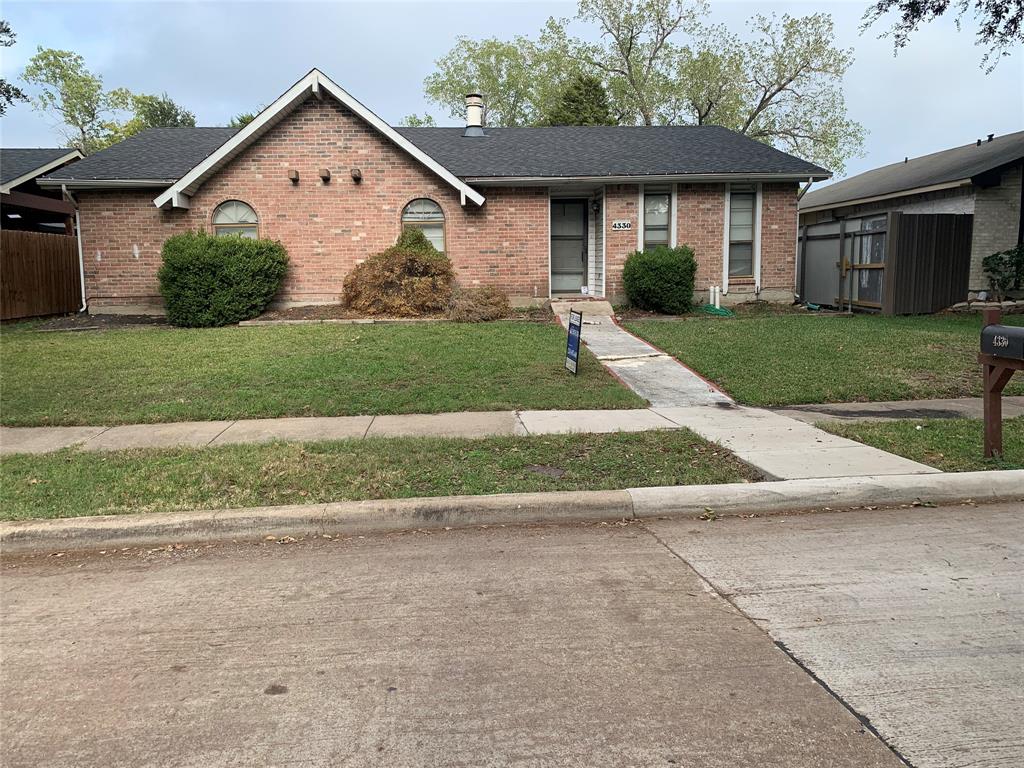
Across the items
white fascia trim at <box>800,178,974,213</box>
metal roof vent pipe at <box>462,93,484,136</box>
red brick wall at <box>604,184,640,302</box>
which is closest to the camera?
red brick wall at <box>604,184,640,302</box>

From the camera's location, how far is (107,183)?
17.2 m

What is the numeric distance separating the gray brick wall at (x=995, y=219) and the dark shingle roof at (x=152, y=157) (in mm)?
18632

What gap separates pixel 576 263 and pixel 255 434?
1347 centimetres

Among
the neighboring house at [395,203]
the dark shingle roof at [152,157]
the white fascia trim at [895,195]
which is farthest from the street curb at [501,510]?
the white fascia trim at [895,195]

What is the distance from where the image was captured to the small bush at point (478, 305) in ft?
51.7

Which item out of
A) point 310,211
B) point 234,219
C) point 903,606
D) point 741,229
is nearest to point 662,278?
point 741,229

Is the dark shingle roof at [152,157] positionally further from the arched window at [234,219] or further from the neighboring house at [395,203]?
the arched window at [234,219]

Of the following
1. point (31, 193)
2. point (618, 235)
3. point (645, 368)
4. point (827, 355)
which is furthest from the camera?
point (31, 193)

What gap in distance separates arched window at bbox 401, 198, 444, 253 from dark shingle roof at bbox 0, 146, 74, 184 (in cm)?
1284

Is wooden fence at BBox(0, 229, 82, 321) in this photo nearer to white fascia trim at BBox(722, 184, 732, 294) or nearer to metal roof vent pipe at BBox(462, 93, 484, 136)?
metal roof vent pipe at BBox(462, 93, 484, 136)

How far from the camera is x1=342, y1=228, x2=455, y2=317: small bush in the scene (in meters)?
16.3

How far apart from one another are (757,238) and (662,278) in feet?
11.5

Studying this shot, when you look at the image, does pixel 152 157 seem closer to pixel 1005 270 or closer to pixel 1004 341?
pixel 1004 341

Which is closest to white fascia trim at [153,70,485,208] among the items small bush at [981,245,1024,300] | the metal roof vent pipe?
the metal roof vent pipe
